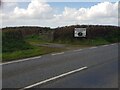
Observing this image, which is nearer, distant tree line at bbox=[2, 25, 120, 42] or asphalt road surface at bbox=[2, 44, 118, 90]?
asphalt road surface at bbox=[2, 44, 118, 90]

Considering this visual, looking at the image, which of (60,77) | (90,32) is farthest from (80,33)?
(60,77)

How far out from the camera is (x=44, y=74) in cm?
1248

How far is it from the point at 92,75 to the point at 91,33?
3344 cm

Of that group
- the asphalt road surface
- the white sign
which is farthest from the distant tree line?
the asphalt road surface

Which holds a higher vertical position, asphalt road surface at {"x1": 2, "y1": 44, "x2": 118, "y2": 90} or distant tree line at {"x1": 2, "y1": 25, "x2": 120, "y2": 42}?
distant tree line at {"x1": 2, "y1": 25, "x2": 120, "y2": 42}

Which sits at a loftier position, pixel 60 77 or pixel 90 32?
pixel 90 32

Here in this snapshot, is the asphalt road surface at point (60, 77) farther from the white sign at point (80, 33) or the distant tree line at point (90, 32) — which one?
the distant tree line at point (90, 32)

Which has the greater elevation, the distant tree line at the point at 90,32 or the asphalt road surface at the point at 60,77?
the distant tree line at the point at 90,32

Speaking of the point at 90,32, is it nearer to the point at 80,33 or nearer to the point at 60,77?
the point at 80,33

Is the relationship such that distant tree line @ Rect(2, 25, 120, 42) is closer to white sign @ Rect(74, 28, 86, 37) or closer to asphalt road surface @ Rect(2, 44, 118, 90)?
white sign @ Rect(74, 28, 86, 37)

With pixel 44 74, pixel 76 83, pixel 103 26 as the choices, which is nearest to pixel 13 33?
pixel 44 74

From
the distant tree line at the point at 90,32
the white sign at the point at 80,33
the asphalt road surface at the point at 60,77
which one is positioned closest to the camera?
the asphalt road surface at the point at 60,77

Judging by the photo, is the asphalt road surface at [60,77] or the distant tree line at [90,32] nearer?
the asphalt road surface at [60,77]

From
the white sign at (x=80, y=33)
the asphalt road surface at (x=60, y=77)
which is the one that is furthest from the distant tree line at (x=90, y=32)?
the asphalt road surface at (x=60, y=77)
